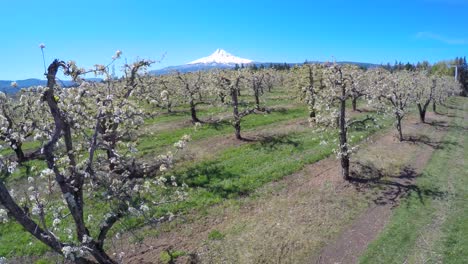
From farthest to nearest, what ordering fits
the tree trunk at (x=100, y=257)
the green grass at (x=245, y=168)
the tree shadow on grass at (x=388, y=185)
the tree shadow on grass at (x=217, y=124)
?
the tree shadow on grass at (x=217, y=124) < the green grass at (x=245, y=168) < the tree shadow on grass at (x=388, y=185) < the tree trunk at (x=100, y=257)

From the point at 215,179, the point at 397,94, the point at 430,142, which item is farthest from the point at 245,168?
the point at 430,142

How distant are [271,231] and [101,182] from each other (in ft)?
35.1

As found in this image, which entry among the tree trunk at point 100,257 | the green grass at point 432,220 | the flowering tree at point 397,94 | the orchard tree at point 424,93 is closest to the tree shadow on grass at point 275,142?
the flowering tree at point 397,94

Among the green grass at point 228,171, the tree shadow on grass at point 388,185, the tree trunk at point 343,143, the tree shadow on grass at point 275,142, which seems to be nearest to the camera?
the green grass at point 228,171

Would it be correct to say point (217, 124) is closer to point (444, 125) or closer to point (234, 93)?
point (234, 93)

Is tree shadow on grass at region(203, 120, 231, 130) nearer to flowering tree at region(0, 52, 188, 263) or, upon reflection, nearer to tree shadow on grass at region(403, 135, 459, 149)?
tree shadow on grass at region(403, 135, 459, 149)

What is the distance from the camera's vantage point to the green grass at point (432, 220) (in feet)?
57.6

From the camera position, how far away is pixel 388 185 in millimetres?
25906

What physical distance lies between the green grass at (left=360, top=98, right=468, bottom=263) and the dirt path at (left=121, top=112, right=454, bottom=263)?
2.42 feet

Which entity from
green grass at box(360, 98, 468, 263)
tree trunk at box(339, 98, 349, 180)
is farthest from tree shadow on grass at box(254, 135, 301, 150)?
green grass at box(360, 98, 468, 263)

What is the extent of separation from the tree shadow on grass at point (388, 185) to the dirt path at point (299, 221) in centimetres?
6

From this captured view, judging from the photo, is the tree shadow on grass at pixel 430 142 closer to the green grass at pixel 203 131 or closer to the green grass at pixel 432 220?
the green grass at pixel 432 220

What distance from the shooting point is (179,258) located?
1727 cm

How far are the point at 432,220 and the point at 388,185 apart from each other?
5.11 metres
